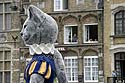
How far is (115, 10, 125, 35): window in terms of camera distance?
2496 cm

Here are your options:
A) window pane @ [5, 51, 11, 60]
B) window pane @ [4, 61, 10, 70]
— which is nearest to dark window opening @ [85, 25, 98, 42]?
window pane @ [5, 51, 11, 60]

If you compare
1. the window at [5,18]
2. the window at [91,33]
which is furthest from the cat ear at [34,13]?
the window at [5,18]

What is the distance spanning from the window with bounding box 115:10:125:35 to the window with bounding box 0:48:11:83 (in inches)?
266

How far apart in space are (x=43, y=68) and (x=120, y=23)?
17.9 meters

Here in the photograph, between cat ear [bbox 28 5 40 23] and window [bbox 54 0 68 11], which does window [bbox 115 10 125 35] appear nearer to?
window [bbox 54 0 68 11]

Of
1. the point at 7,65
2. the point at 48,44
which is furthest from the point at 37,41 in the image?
the point at 7,65

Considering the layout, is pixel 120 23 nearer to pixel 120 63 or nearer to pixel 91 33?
pixel 91 33

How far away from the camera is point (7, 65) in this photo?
89.3 feet

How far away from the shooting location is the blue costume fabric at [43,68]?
757 centimetres

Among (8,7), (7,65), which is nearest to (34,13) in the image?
(7,65)

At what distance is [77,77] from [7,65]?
4.43 m

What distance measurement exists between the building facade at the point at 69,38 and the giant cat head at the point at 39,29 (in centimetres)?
1742

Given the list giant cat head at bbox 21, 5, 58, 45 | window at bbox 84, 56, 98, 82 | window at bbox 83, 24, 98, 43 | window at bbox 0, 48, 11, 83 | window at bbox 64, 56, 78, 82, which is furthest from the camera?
window at bbox 0, 48, 11, 83

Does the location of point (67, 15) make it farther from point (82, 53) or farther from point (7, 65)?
point (7, 65)
